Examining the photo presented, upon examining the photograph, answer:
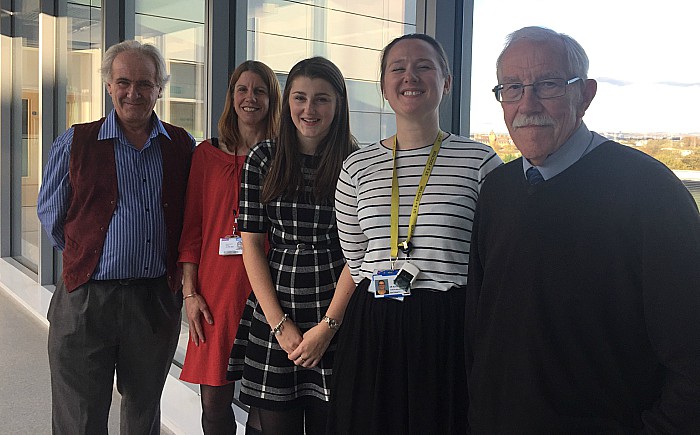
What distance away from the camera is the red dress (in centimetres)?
252

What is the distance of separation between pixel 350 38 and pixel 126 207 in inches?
47.1

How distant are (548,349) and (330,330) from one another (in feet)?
2.84

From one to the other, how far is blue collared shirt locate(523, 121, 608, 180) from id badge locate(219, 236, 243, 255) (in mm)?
1347

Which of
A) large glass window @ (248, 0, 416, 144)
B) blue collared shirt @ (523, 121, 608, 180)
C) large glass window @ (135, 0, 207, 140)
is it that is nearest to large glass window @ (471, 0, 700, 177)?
blue collared shirt @ (523, 121, 608, 180)

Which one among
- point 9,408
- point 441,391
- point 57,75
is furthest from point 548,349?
point 57,75

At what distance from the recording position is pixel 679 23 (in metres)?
1.72

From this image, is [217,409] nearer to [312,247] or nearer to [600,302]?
[312,247]

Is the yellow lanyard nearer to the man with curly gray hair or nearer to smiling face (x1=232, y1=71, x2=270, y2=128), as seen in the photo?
smiling face (x1=232, y1=71, x2=270, y2=128)

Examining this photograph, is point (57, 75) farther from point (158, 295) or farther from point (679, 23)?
point (679, 23)

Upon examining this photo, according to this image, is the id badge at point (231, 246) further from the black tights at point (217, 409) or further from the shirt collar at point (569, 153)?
the shirt collar at point (569, 153)

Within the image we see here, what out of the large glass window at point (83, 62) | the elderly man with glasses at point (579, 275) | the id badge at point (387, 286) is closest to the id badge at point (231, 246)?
the id badge at point (387, 286)

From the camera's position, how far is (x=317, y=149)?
2.27 m

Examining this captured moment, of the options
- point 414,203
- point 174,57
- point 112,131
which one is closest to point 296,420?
point 414,203

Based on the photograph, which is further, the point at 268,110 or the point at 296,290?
the point at 268,110
